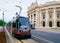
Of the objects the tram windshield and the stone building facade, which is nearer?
the tram windshield

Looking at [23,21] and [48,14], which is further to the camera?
[48,14]

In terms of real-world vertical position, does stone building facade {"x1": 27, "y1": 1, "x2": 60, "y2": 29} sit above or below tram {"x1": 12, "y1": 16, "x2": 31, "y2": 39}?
above

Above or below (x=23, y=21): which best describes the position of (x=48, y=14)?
above

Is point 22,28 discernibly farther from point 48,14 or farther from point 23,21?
point 48,14

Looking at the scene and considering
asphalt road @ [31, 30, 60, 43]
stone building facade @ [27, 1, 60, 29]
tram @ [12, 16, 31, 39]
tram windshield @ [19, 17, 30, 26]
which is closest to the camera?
asphalt road @ [31, 30, 60, 43]

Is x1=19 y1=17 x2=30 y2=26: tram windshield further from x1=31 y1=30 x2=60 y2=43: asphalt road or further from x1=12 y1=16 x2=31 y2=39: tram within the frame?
x1=31 y1=30 x2=60 y2=43: asphalt road

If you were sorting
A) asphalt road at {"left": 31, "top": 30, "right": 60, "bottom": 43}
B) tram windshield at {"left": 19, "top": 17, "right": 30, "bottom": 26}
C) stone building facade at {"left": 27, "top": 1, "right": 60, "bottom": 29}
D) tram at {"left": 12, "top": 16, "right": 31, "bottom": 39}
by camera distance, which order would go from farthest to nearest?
stone building facade at {"left": 27, "top": 1, "right": 60, "bottom": 29} < tram windshield at {"left": 19, "top": 17, "right": 30, "bottom": 26} < tram at {"left": 12, "top": 16, "right": 31, "bottom": 39} < asphalt road at {"left": 31, "top": 30, "right": 60, "bottom": 43}

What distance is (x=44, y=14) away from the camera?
103438 mm

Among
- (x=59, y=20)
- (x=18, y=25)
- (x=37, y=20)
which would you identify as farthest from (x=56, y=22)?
(x=18, y=25)

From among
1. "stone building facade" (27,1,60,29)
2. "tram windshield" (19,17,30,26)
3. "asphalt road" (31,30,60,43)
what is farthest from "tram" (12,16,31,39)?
"stone building facade" (27,1,60,29)

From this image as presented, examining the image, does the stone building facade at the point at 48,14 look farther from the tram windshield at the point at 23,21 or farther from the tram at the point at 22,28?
the tram at the point at 22,28

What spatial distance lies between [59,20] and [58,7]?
21.3 feet

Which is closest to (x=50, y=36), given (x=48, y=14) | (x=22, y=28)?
(x=22, y=28)

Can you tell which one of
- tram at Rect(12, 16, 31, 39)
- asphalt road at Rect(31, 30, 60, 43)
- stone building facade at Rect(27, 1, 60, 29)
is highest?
stone building facade at Rect(27, 1, 60, 29)
